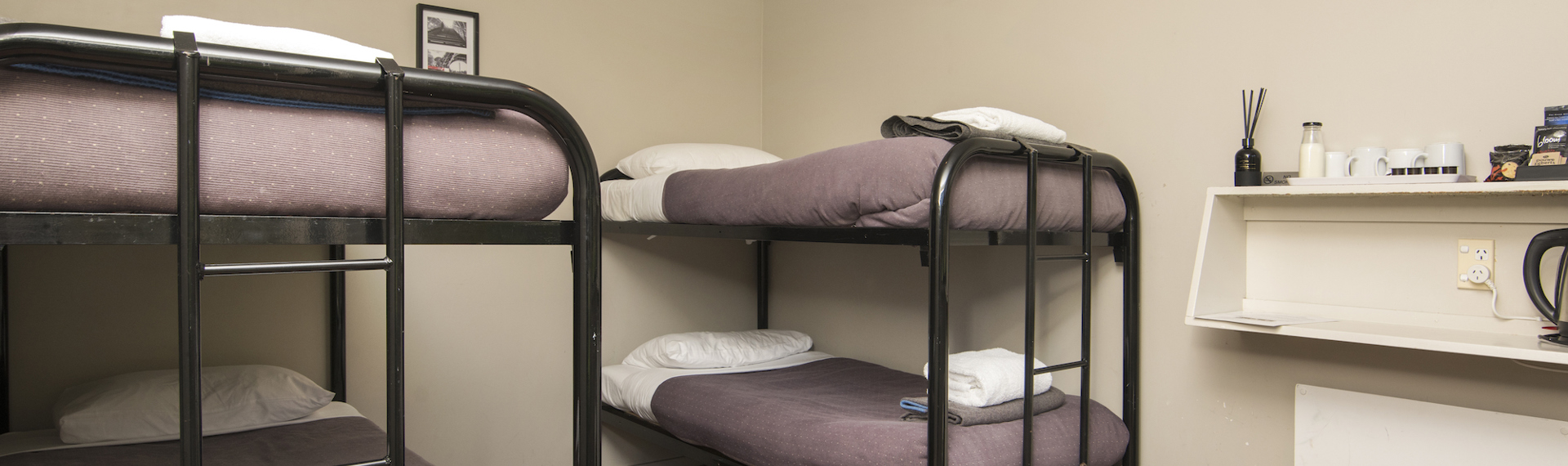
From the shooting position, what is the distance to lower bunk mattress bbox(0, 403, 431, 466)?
1671 millimetres

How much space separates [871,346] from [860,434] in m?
1.27

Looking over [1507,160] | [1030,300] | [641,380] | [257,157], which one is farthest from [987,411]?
[257,157]

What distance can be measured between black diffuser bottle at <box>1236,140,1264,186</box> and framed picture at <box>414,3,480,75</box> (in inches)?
93.9

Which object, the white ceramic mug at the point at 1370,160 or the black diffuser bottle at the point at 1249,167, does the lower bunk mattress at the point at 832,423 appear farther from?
the white ceramic mug at the point at 1370,160

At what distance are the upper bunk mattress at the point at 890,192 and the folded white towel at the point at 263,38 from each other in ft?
3.20

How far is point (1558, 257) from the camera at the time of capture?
59.6 inches

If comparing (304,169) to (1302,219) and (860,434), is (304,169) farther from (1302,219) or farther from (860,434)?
(1302,219)

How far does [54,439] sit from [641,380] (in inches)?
57.9

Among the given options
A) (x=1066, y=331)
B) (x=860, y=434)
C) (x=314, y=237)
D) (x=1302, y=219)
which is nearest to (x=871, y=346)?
(x=1066, y=331)

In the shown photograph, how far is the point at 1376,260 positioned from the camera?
1746 mm

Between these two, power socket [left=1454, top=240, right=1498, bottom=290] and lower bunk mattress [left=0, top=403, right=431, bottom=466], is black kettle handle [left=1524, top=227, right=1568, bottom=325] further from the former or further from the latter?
lower bunk mattress [left=0, top=403, right=431, bottom=466]

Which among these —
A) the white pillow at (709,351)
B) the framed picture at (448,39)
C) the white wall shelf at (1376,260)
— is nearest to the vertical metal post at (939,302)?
the white wall shelf at (1376,260)

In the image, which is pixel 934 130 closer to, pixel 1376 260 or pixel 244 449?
pixel 1376 260

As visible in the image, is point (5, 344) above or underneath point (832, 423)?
above
